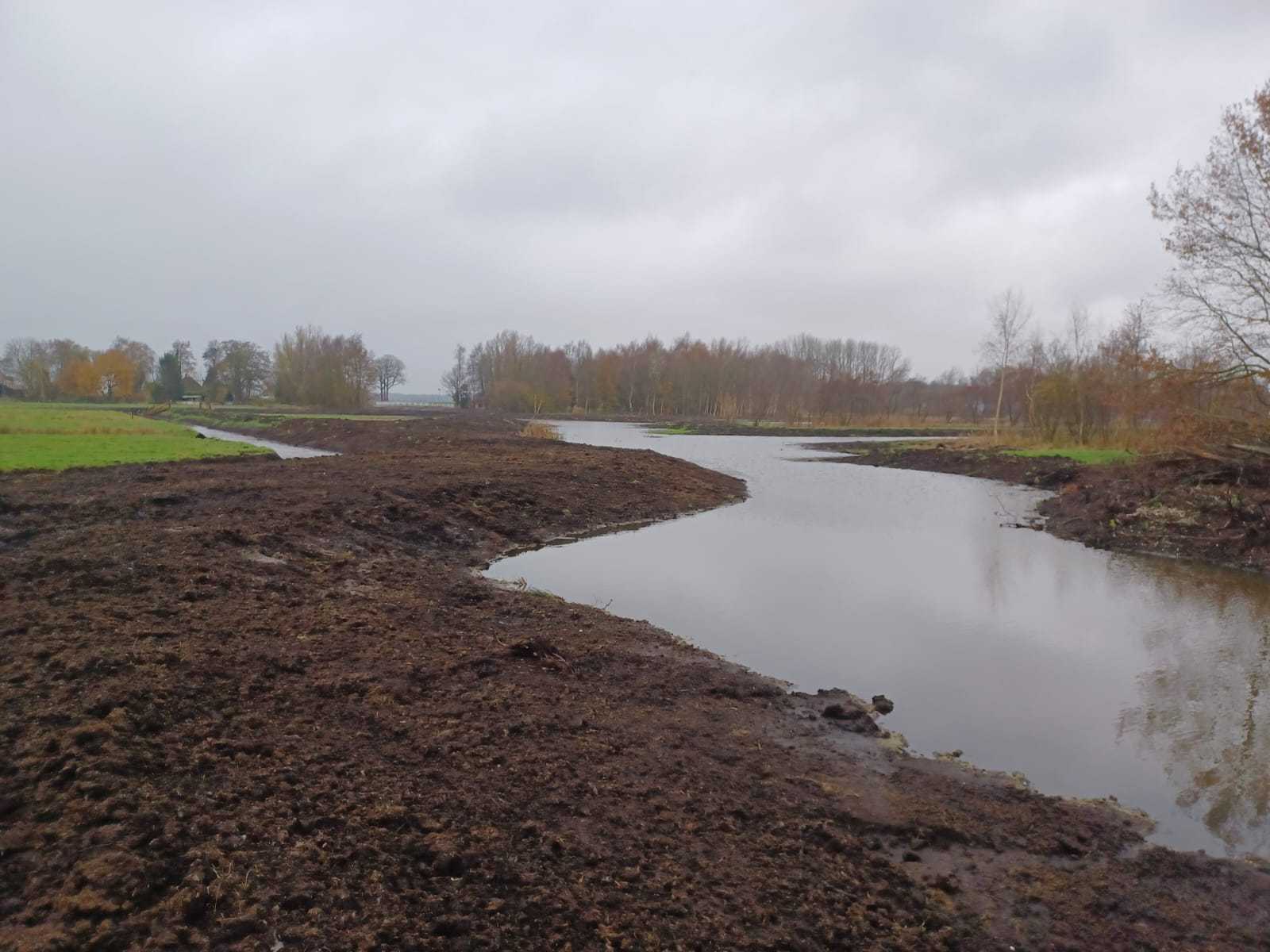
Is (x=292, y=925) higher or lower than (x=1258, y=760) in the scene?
higher

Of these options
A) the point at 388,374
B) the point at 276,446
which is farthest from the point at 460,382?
the point at 276,446

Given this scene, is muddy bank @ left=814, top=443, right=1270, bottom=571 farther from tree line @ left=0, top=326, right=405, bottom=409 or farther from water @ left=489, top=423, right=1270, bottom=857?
tree line @ left=0, top=326, right=405, bottom=409

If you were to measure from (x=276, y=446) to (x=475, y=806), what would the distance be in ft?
124

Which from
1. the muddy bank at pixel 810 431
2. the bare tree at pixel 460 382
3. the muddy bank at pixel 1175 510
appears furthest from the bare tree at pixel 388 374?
the muddy bank at pixel 1175 510

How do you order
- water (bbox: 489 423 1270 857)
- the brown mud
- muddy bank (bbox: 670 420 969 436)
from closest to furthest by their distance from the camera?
the brown mud → water (bbox: 489 423 1270 857) → muddy bank (bbox: 670 420 969 436)

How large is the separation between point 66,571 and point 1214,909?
30.9 feet

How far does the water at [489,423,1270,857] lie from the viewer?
220 inches

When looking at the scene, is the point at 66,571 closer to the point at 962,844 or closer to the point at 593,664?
the point at 593,664

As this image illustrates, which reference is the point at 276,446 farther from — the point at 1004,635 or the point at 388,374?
the point at 388,374

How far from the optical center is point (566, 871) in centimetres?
355

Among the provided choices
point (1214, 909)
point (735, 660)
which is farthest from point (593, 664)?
point (1214, 909)

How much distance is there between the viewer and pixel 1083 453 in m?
33.0

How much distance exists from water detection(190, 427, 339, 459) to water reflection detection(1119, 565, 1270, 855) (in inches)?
960

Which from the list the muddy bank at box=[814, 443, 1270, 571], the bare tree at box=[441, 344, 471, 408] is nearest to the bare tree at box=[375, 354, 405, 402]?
the bare tree at box=[441, 344, 471, 408]
